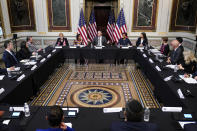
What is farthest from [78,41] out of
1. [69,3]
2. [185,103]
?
[185,103]

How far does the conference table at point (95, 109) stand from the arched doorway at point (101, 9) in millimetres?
3219

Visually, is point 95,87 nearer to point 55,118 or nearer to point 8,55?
point 8,55

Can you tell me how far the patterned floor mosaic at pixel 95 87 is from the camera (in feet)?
15.3

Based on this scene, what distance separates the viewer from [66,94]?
5.11m

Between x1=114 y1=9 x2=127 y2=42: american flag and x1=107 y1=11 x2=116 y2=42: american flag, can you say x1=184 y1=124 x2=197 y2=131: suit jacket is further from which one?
x1=107 y1=11 x2=116 y2=42: american flag

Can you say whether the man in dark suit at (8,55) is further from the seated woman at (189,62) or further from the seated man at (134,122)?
the seated woman at (189,62)

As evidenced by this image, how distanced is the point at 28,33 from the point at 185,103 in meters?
9.11

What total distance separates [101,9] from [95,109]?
8154mm

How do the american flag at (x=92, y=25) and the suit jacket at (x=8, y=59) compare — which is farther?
the american flag at (x=92, y=25)

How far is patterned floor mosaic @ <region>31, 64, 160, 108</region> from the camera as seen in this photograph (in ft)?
15.3

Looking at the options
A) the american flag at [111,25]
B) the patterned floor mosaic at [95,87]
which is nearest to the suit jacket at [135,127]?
the patterned floor mosaic at [95,87]

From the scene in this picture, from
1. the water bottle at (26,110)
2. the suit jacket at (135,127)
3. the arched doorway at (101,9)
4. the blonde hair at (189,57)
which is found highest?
the arched doorway at (101,9)

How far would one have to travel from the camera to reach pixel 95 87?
218 inches

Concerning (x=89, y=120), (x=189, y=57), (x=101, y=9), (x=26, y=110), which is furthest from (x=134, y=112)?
(x=101, y=9)
